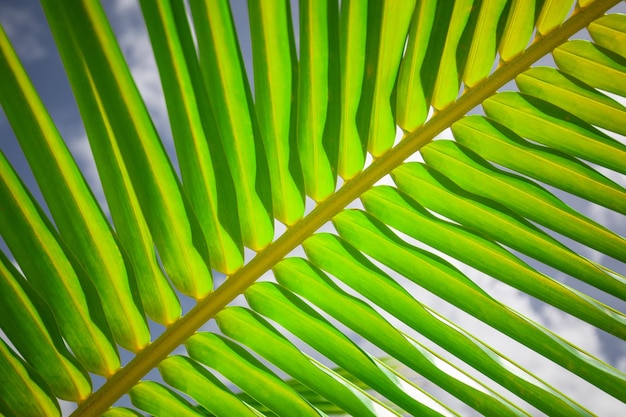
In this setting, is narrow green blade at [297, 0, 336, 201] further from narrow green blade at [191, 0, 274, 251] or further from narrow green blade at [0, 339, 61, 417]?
narrow green blade at [0, 339, 61, 417]

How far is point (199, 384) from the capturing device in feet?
3.10

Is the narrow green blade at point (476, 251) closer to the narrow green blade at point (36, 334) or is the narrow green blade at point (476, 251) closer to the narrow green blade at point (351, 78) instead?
the narrow green blade at point (351, 78)

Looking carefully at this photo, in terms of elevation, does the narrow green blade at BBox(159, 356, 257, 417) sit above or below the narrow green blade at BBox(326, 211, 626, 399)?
below

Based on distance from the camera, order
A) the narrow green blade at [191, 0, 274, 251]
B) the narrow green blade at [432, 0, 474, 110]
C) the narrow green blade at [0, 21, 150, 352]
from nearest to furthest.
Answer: the narrow green blade at [0, 21, 150, 352] → the narrow green blade at [191, 0, 274, 251] → the narrow green blade at [432, 0, 474, 110]

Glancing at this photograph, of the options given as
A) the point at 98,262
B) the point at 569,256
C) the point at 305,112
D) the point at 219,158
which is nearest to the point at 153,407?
the point at 98,262

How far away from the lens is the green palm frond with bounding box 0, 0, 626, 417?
32.0 inches

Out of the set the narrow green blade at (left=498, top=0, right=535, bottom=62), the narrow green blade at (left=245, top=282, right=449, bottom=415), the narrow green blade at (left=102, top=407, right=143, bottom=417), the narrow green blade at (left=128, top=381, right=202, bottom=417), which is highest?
the narrow green blade at (left=498, top=0, right=535, bottom=62)

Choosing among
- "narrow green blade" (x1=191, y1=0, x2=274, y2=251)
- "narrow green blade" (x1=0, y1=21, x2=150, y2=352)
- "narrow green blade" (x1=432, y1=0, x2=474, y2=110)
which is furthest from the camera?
"narrow green blade" (x1=432, y1=0, x2=474, y2=110)

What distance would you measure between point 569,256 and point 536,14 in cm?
49

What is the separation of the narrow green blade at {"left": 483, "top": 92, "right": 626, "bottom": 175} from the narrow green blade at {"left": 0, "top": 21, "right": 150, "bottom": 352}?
2.67 feet

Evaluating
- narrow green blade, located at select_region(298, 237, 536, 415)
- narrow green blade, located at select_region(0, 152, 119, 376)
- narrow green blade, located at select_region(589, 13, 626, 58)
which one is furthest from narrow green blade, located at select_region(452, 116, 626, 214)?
narrow green blade, located at select_region(0, 152, 119, 376)

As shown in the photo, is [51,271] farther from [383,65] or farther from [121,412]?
[383,65]

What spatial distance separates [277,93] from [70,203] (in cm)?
41

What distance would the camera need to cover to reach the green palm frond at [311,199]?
813 millimetres
